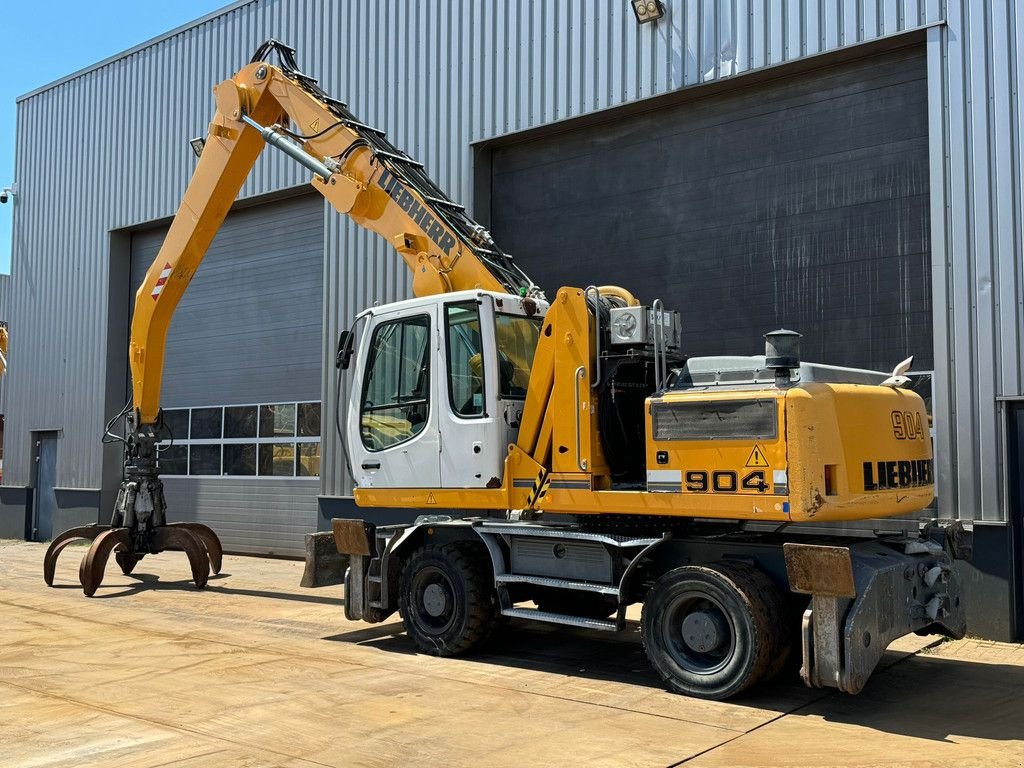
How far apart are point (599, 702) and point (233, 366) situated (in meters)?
13.2

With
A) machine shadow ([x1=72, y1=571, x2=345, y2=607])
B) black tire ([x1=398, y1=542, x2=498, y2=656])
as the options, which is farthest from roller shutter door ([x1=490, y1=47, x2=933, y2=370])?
machine shadow ([x1=72, y1=571, x2=345, y2=607])

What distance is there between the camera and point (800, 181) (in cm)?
1173

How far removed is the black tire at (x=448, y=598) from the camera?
8.42 metres

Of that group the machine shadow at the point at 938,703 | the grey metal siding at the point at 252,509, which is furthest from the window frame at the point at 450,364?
the grey metal siding at the point at 252,509

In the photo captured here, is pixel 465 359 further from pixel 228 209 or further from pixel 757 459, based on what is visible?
pixel 228 209

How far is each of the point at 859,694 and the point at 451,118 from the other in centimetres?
1034

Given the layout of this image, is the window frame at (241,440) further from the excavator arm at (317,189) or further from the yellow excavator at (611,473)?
the yellow excavator at (611,473)

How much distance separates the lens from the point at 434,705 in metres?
6.81

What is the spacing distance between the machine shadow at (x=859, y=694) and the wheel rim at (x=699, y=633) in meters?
0.28

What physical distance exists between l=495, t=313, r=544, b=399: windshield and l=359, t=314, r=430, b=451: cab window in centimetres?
66

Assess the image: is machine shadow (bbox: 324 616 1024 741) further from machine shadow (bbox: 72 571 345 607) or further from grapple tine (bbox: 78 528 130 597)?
grapple tine (bbox: 78 528 130 597)

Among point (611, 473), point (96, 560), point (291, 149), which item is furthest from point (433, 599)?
point (96, 560)

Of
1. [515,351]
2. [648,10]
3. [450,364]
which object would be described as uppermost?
[648,10]

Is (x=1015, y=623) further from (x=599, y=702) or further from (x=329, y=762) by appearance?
(x=329, y=762)
